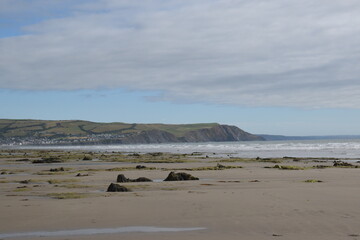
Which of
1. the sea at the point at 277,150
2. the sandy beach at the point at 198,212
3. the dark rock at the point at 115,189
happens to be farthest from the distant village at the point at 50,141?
the sandy beach at the point at 198,212

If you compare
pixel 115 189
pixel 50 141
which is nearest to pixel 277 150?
pixel 115 189

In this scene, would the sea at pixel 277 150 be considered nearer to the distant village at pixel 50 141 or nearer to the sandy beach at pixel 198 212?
the sandy beach at pixel 198 212

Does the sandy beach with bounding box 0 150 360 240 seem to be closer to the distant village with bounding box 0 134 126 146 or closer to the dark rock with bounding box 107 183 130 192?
the dark rock with bounding box 107 183 130 192

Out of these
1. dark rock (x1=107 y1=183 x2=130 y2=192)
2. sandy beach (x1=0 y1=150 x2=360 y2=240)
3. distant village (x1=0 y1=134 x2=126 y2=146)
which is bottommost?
sandy beach (x1=0 y1=150 x2=360 y2=240)

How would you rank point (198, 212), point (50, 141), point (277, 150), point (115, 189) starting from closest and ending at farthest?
1. point (198, 212)
2. point (115, 189)
3. point (277, 150)
4. point (50, 141)

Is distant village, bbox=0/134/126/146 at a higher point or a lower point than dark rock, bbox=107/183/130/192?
higher

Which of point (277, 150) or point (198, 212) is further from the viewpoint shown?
point (277, 150)

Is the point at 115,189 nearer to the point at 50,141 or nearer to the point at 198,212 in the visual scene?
the point at 198,212

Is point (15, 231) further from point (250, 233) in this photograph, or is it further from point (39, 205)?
point (250, 233)

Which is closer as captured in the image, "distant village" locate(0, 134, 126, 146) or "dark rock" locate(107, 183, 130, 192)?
"dark rock" locate(107, 183, 130, 192)

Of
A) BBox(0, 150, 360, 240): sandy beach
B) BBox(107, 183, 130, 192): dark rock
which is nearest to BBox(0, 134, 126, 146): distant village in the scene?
BBox(107, 183, 130, 192): dark rock

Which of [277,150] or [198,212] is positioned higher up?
[277,150]

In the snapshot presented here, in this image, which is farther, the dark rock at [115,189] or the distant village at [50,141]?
the distant village at [50,141]

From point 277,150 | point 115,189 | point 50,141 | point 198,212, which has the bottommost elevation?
point 198,212
